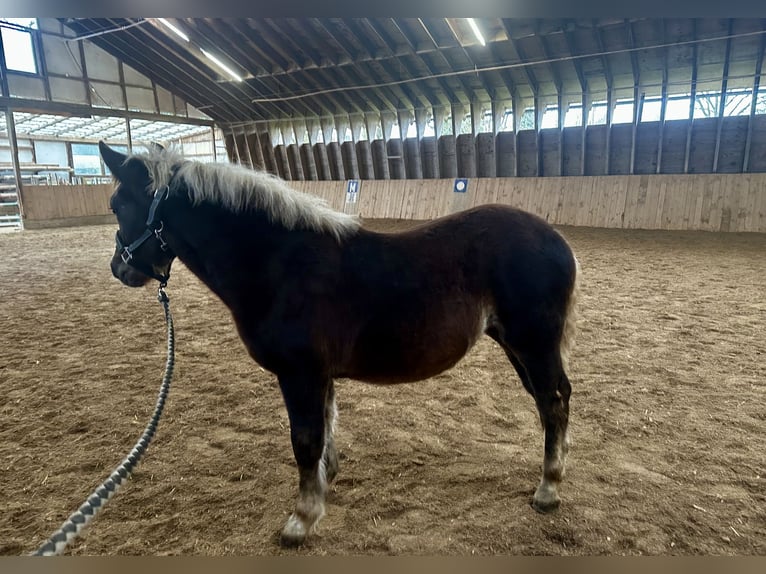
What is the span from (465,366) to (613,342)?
1562 mm

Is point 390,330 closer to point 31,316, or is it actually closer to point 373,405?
point 373,405

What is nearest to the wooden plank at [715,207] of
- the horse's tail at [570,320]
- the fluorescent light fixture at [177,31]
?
the horse's tail at [570,320]

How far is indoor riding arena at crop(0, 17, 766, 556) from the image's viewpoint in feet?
6.76

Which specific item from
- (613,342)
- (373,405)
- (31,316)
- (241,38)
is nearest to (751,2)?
(373,405)

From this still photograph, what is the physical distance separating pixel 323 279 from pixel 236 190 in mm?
584

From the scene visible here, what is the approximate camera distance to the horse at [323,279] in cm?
189

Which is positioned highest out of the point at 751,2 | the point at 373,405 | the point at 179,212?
the point at 751,2

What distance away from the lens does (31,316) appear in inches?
210

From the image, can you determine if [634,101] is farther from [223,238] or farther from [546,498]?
[223,238]

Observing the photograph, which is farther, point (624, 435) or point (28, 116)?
point (28, 116)

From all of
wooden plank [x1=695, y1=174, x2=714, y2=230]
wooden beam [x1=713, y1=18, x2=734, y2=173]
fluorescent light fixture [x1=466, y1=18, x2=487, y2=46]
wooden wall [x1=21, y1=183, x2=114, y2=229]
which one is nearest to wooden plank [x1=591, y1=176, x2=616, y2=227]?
wooden plank [x1=695, y1=174, x2=714, y2=230]

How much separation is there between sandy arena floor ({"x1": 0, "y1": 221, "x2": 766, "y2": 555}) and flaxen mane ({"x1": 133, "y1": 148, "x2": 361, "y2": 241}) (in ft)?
4.66

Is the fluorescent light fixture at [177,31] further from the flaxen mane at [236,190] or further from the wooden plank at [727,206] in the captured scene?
the wooden plank at [727,206]

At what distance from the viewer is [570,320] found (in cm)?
223
